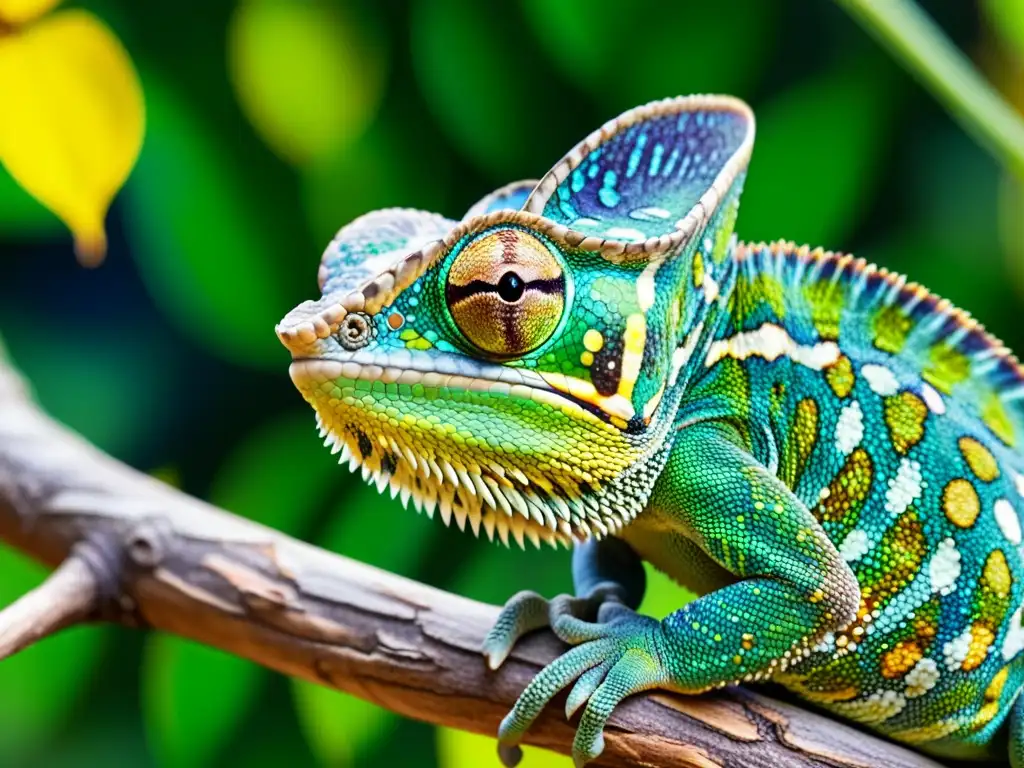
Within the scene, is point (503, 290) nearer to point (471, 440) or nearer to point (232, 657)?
point (471, 440)

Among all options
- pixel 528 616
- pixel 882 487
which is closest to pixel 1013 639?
pixel 882 487

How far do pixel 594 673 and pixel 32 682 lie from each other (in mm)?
1883

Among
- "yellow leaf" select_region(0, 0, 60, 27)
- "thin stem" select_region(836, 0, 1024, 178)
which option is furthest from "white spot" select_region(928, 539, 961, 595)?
"yellow leaf" select_region(0, 0, 60, 27)

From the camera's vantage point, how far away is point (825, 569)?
114cm

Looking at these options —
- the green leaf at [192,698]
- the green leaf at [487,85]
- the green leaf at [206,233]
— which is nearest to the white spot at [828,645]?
the green leaf at [487,85]

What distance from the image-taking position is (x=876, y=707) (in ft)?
4.17

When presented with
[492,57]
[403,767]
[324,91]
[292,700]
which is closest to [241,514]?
[292,700]

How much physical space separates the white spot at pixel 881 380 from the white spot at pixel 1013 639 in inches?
12.8

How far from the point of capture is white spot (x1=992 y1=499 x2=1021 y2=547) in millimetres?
1267

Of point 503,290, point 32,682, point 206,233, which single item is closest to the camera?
point 503,290

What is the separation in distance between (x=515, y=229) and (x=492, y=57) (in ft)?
4.59

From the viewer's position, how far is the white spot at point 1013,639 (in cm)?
128

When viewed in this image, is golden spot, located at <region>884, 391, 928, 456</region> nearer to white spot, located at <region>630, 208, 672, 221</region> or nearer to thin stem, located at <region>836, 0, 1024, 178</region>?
white spot, located at <region>630, 208, 672, 221</region>

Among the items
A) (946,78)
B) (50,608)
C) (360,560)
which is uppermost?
(946,78)
